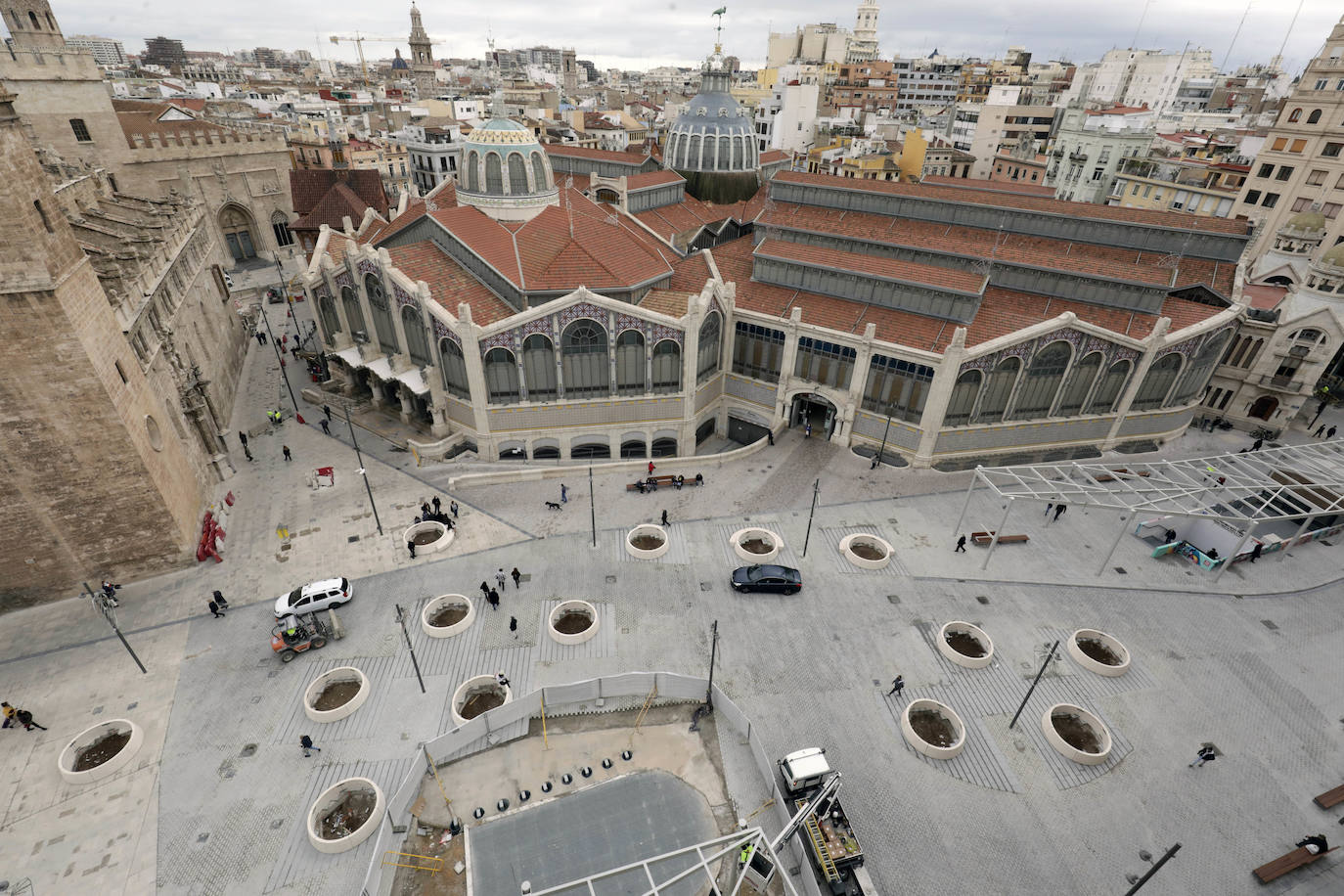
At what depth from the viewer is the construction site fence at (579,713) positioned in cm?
2078

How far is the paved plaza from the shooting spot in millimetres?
21109

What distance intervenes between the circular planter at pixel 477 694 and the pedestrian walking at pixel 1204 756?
2747cm

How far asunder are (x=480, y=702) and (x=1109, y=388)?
141 feet

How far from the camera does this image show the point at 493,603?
2978 cm

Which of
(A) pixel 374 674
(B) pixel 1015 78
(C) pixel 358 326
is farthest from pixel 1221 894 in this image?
(B) pixel 1015 78

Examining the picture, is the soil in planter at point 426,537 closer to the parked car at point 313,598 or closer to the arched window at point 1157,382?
the parked car at point 313,598

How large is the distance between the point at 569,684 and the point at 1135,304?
4224 cm

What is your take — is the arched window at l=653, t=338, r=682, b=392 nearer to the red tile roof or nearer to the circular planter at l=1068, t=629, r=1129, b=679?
the red tile roof

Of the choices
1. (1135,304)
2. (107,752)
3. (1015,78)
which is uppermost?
(1015,78)

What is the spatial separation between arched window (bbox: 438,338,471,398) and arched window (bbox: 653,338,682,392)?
40.1 ft

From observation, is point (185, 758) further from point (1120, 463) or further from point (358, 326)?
point (1120, 463)

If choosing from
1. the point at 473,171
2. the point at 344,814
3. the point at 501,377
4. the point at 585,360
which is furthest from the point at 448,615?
the point at 473,171

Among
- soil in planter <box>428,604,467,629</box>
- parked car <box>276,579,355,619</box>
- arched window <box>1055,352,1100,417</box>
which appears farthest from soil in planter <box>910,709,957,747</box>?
parked car <box>276,579,355,619</box>

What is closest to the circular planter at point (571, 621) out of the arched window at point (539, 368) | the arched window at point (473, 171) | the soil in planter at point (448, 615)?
the soil in planter at point (448, 615)
